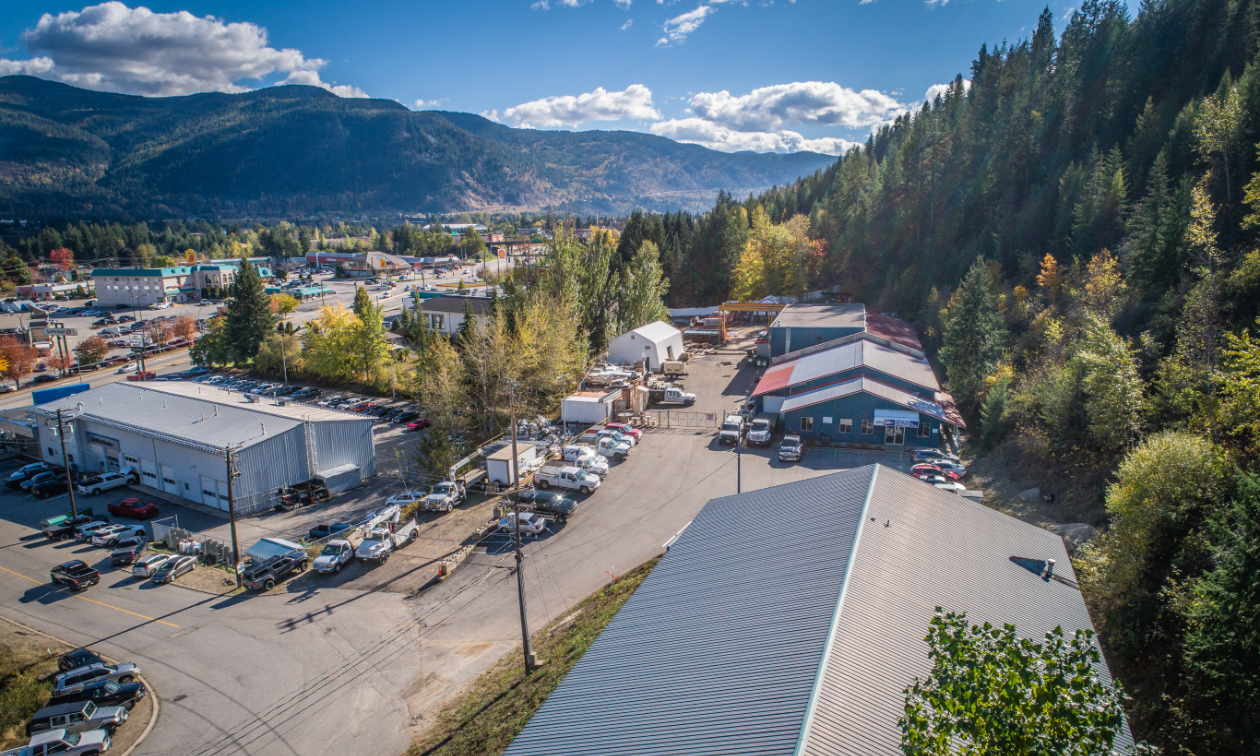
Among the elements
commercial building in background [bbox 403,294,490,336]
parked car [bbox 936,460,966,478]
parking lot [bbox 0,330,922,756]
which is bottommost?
parking lot [bbox 0,330,922,756]

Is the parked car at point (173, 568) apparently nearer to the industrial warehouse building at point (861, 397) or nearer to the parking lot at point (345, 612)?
the parking lot at point (345, 612)

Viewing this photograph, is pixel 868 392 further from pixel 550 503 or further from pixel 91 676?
pixel 91 676

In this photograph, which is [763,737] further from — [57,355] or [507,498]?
[57,355]

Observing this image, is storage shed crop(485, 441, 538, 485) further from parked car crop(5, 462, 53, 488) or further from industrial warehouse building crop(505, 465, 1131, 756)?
parked car crop(5, 462, 53, 488)

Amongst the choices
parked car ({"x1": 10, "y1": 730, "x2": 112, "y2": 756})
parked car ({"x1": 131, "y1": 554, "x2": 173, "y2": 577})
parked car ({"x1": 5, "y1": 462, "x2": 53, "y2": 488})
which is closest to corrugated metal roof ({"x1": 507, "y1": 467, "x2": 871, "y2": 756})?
parked car ({"x1": 10, "y1": 730, "x2": 112, "y2": 756})

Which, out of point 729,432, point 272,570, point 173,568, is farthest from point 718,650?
point 729,432

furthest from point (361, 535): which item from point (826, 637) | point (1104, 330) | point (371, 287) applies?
point (371, 287)
